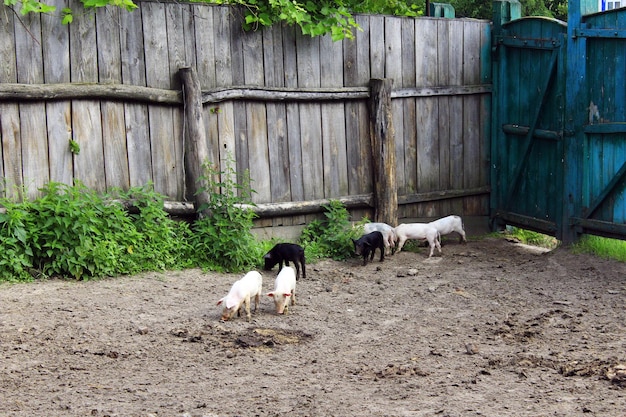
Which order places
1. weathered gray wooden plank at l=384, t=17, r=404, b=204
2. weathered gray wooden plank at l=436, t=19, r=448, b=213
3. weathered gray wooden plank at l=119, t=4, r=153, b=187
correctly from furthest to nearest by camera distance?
weathered gray wooden plank at l=436, t=19, r=448, b=213 < weathered gray wooden plank at l=384, t=17, r=404, b=204 < weathered gray wooden plank at l=119, t=4, r=153, b=187

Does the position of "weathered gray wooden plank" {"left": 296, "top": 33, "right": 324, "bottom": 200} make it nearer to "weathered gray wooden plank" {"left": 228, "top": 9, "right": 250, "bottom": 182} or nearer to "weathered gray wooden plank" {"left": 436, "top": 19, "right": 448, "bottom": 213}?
"weathered gray wooden plank" {"left": 228, "top": 9, "right": 250, "bottom": 182}

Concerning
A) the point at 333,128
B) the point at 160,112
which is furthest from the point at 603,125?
the point at 160,112

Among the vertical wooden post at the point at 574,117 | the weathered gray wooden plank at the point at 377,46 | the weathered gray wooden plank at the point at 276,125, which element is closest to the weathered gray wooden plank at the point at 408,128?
the weathered gray wooden plank at the point at 377,46

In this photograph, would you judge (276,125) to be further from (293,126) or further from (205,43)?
(205,43)

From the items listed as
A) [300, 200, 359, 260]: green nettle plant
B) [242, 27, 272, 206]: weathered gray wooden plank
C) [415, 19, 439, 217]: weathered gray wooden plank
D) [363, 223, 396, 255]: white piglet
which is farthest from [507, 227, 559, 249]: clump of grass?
[242, 27, 272, 206]: weathered gray wooden plank

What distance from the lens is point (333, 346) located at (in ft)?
23.1

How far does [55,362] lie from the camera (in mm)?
6473

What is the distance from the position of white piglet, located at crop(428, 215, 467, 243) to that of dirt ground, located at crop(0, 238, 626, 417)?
3.27ft

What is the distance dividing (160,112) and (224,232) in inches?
52.2

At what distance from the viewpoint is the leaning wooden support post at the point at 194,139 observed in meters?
9.41

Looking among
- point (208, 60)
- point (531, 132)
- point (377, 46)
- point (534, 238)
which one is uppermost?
point (377, 46)

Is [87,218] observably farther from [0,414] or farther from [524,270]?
[524,270]

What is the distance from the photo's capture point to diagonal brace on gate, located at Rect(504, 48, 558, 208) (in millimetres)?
10430

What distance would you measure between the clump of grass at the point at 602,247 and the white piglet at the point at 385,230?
1.89 metres
